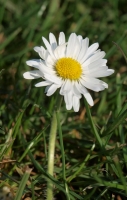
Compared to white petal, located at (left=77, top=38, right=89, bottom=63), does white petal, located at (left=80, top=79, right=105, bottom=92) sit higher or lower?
lower

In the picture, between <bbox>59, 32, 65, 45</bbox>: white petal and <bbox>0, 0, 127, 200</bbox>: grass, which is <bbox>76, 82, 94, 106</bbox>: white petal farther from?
<bbox>59, 32, 65, 45</bbox>: white petal

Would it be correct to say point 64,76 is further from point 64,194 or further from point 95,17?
point 95,17

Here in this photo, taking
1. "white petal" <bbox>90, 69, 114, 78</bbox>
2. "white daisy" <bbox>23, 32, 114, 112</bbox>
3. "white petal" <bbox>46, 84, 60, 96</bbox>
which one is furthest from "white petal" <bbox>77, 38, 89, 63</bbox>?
"white petal" <bbox>46, 84, 60, 96</bbox>

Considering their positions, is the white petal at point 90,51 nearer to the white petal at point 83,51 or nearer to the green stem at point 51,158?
the white petal at point 83,51

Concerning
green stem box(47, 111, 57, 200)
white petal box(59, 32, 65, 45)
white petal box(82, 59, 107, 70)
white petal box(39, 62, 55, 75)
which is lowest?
green stem box(47, 111, 57, 200)

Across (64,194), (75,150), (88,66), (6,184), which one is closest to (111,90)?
(75,150)

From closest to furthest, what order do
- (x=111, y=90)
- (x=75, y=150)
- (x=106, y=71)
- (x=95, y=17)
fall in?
(x=106, y=71) → (x=75, y=150) → (x=111, y=90) → (x=95, y=17)

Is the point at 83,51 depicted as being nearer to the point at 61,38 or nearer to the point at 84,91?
the point at 61,38
